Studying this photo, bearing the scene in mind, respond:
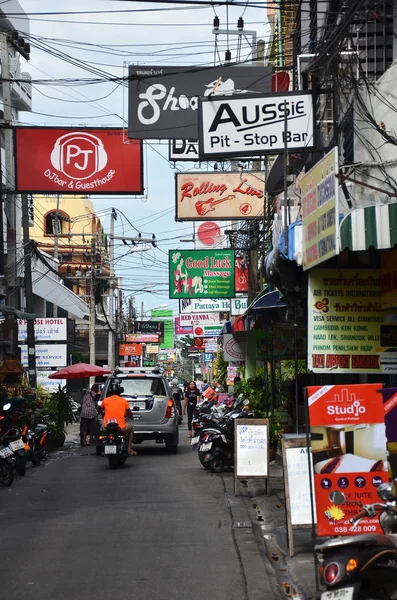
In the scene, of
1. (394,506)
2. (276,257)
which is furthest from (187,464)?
(394,506)

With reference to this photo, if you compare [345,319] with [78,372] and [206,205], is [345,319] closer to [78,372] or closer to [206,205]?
[206,205]

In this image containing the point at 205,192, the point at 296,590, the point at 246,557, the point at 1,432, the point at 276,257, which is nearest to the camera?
the point at 296,590

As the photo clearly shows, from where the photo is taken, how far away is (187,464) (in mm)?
19531

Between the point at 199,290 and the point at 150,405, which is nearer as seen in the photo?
the point at 150,405

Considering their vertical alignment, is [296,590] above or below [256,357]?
below

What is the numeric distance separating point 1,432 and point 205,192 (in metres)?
10.6

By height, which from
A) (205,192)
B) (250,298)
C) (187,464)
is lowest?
(187,464)

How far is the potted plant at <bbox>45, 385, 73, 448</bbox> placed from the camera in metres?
24.8

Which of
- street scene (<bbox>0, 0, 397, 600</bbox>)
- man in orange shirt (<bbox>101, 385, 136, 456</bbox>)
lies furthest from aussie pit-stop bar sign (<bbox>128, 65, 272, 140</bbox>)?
man in orange shirt (<bbox>101, 385, 136, 456</bbox>)

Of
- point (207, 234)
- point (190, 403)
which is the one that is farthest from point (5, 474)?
point (207, 234)

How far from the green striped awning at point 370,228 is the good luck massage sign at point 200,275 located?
2146 cm

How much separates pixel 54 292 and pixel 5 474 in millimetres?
32626

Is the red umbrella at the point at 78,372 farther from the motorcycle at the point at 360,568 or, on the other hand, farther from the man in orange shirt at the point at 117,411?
the motorcycle at the point at 360,568

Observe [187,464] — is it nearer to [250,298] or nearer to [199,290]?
[250,298]
